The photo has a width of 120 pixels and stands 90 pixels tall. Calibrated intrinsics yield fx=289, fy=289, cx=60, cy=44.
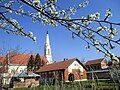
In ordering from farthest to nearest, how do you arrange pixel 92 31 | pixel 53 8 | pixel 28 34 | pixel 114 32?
pixel 28 34, pixel 53 8, pixel 114 32, pixel 92 31

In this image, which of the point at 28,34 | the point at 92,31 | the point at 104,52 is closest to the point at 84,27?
the point at 92,31

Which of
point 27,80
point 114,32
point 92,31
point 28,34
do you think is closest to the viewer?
point 92,31

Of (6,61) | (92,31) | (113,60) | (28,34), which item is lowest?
(113,60)

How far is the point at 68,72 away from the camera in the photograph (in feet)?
186

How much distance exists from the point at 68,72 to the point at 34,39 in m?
51.3

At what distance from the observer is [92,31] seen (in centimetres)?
374

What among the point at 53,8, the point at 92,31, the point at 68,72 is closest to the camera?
the point at 92,31

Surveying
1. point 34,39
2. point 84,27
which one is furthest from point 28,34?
point 84,27

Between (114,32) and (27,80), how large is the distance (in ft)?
150

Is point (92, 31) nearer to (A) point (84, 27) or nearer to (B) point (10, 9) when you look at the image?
(A) point (84, 27)

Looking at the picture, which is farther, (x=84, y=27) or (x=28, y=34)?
(x=28, y=34)

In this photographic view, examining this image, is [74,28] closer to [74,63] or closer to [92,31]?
[92,31]

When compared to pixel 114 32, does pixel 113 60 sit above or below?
below

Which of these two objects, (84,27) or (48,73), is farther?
(48,73)
